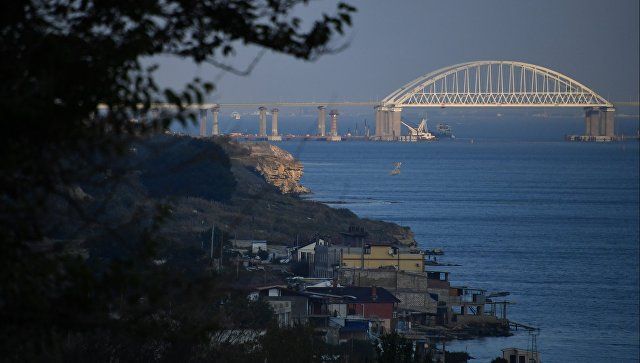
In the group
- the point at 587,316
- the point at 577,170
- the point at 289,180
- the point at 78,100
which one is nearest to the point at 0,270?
the point at 78,100

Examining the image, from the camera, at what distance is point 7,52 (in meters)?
4.52

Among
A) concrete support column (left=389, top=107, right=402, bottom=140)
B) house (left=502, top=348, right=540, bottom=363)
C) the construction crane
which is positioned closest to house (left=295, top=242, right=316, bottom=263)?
house (left=502, top=348, right=540, bottom=363)

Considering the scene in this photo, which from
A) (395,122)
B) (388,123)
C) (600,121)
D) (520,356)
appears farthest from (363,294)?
(600,121)

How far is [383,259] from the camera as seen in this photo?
100 ft

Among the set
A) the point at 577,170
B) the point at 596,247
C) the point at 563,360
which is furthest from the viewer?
the point at 577,170

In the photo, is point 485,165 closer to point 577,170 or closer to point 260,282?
point 577,170

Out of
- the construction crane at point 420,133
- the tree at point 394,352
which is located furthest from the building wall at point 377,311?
the construction crane at point 420,133

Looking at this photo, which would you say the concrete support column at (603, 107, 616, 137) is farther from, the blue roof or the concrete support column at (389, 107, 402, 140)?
the blue roof

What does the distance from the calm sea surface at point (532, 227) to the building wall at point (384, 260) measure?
6.09 feet

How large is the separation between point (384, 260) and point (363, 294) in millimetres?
6135

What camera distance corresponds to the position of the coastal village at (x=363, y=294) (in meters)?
20.9

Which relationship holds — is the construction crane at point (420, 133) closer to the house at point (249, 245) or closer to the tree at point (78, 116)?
the house at point (249, 245)

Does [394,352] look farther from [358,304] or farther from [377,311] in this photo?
[377,311]

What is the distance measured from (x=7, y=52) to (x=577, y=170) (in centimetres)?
9988
